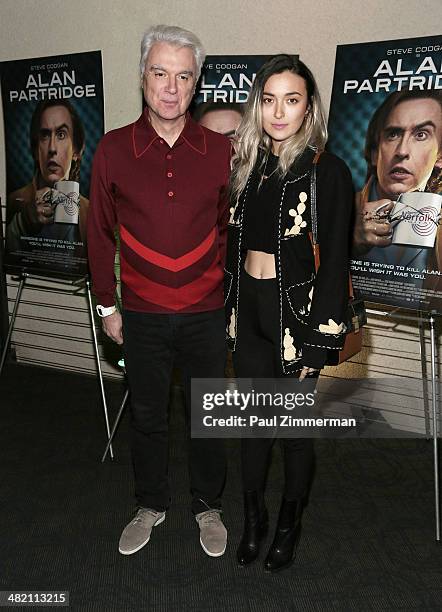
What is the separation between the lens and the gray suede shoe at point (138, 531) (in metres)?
2.16

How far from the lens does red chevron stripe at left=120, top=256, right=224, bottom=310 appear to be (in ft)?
6.38

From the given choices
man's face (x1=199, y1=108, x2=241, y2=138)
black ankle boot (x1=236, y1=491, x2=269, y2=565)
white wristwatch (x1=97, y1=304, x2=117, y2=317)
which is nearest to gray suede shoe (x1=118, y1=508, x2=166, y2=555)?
black ankle boot (x1=236, y1=491, x2=269, y2=565)

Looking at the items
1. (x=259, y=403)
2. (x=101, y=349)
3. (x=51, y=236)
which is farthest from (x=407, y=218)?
(x=101, y=349)

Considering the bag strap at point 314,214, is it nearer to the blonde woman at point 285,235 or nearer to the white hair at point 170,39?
the blonde woman at point 285,235

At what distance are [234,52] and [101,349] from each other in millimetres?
1873

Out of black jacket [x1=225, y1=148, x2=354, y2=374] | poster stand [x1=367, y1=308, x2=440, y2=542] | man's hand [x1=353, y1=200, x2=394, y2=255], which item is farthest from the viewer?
man's hand [x1=353, y1=200, x2=394, y2=255]

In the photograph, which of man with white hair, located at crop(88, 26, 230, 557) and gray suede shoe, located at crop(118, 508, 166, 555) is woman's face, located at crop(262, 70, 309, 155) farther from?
gray suede shoe, located at crop(118, 508, 166, 555)

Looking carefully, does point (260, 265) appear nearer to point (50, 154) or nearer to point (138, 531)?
point (138, 531)

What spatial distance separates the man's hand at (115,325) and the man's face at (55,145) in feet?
4.25

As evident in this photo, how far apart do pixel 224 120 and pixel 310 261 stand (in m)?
1.24

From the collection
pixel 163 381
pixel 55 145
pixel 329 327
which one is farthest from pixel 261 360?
pixel 55 145

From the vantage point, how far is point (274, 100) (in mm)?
1752

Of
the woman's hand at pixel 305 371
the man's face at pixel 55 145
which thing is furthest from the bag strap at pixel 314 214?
the man's face at pixel 55 145

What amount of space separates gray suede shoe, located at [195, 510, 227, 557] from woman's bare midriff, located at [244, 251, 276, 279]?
97 centimetres
